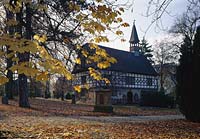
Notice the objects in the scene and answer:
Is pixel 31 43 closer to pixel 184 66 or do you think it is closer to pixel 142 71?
pixel 184 66

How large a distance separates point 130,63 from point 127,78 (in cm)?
427

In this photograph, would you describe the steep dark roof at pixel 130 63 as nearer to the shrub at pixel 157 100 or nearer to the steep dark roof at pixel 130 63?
the steep dark roof at pixel 130 63

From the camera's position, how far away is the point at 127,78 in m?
51.9

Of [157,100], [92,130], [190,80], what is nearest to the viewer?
[92,130]

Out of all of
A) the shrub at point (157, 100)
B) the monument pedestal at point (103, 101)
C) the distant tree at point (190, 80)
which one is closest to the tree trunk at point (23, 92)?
the monument pedestal at point (103, 101)

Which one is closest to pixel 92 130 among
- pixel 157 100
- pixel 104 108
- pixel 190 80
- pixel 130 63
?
pixel 190 80

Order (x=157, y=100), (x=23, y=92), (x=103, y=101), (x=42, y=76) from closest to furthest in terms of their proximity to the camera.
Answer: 1. (x=42, y=76)
2. (x=23, y=92)
3. (x=103, y=101)
4. (x=157, y=100)

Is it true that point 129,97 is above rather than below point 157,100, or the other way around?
above

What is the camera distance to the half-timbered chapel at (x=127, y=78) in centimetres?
4762

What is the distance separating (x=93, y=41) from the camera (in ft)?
23.7

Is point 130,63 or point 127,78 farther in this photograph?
point 130,63

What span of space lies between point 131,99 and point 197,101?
114 feet

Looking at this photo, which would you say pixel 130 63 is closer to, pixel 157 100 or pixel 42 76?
pixel 157 100

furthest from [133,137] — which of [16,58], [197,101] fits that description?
[197,101]
